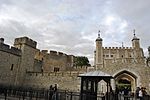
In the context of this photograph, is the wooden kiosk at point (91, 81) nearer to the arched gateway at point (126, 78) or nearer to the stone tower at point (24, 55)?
the arched gateway at point (126, 78)

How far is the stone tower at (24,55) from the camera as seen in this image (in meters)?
25.4

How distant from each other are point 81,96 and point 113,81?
35.3ft

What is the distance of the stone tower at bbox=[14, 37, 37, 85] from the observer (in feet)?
83.5

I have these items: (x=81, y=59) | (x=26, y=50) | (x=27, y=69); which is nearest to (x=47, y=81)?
(x=27, y=69)

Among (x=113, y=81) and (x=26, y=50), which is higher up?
(x=26, y=50)

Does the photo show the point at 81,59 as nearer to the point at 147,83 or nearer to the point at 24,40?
the point at 24,40

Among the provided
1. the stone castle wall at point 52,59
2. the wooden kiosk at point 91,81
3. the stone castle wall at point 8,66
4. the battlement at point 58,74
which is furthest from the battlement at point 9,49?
the wooden kiosk at point 91,81

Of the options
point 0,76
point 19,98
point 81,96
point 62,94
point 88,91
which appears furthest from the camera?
point 0,76

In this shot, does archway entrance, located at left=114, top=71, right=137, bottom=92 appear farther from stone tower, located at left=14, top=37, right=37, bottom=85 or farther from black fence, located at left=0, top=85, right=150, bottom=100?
stone tower, located at left=14, top=37, right=37, bottom=85

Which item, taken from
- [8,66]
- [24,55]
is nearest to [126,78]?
[24,55]

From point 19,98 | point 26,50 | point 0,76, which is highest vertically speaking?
point 26,50

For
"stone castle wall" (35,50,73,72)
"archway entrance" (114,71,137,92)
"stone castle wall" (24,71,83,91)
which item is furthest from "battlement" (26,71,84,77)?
"stone castle wall" (35,50,73,72)

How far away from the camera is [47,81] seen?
24312mm

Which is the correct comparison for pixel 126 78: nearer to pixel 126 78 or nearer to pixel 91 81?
pixel 126 78
